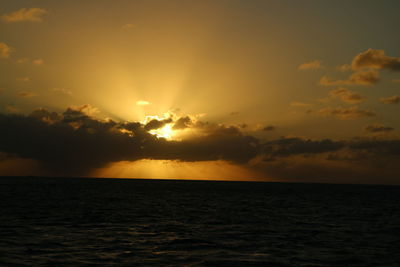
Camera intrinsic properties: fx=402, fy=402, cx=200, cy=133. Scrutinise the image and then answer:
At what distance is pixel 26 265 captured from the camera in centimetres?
2473

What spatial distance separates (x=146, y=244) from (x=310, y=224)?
2619 centimetres

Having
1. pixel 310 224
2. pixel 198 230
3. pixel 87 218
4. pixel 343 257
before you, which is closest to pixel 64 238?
pixel 198 230

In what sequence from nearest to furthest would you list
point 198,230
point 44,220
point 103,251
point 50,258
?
1. point 50,258
2. point 103,251
3. point 198,230
4. point 44,220

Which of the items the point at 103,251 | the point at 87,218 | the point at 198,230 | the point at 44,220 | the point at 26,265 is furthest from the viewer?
the point at 87,218

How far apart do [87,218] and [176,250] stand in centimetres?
2503

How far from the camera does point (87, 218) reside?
5234 cm

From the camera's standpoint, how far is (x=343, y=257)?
98.2ft

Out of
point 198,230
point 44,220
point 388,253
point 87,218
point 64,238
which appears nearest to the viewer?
point 388,253

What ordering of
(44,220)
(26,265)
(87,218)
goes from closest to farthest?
(26,265) < (44,220) < (87,218)

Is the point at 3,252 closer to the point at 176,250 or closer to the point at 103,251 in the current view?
the point at 103,251

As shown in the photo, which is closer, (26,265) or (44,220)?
(26,265)

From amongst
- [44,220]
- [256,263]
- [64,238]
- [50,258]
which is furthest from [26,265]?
[44,220]

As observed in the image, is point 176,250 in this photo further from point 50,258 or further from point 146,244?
point 50,258

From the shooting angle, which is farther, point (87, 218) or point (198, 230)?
point (87, 218)
